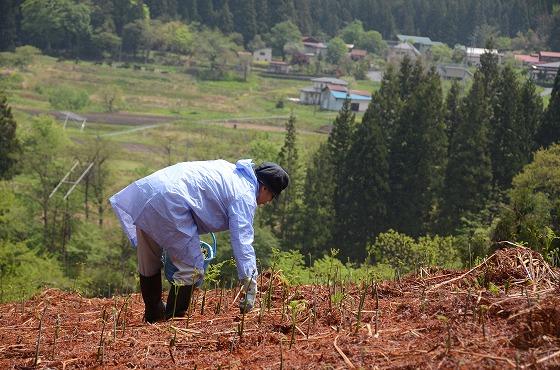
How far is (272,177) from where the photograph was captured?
189 inches

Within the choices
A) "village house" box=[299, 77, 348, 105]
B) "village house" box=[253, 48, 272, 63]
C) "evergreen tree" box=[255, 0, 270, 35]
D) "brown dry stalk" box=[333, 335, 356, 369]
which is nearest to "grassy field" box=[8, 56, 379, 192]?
"village house" box=[299, 77, 348, 105]

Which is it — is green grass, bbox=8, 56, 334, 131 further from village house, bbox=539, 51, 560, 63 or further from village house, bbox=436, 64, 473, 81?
village house, bbox=539, 51, 560, 63

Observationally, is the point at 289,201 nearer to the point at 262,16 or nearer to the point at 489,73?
the point at 489,73

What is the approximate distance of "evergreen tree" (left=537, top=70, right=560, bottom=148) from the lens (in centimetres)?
3023

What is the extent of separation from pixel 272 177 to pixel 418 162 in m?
25.8

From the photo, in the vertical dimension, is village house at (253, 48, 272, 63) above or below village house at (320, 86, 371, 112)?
above

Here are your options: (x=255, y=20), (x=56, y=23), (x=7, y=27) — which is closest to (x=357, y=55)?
(x=255, y=20)

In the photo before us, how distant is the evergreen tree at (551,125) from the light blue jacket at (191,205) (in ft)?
90.1

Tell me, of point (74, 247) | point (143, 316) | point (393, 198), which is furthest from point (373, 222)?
point (143, 316)

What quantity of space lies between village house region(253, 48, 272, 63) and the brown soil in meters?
81.5

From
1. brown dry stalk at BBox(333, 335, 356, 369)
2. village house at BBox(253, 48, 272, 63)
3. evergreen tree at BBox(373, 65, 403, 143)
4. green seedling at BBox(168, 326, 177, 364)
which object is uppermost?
brown dry stalk at BBox(333, 335, 356, 369)

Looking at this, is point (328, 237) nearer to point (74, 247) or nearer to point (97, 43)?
point (74, 247)

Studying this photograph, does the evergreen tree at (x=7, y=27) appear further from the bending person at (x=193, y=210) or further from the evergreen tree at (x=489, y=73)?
the bending person at (x=193, y=210)

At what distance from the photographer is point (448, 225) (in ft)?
93.9
